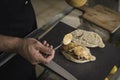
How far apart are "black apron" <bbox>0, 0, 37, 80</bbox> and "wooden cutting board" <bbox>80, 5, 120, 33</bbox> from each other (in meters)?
0.22

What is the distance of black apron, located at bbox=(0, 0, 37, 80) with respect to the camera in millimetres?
760

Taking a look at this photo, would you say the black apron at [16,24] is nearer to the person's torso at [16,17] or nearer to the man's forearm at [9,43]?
the person's torso at [16,17]

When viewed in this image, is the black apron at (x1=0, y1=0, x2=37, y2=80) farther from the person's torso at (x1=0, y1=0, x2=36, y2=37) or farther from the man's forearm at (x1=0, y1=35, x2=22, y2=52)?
the man's forearm at (x1=0, y1=35, x2=22, y2=52)

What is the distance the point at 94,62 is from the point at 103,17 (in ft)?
0.81

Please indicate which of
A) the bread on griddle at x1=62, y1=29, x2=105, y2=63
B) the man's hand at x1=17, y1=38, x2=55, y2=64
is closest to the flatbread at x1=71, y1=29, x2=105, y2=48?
the bread on griddle at x1=62, y1=29, x2=105, y2=63

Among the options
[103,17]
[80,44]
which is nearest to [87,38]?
[80,44]

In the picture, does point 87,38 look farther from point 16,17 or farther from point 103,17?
point 16,17

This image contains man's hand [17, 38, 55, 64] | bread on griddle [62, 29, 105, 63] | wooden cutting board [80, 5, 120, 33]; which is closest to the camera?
man's hand [17, 38, 55, 64]

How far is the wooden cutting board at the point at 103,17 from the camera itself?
2.67 feet

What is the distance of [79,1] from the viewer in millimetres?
824

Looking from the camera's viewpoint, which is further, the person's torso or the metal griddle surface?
the person's torso

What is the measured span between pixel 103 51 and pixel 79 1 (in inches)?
8.8

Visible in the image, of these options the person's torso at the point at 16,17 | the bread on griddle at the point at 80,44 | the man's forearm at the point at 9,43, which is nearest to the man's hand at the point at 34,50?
the man's forearm at the point at 9,43

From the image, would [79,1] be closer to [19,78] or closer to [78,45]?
[78,45]
